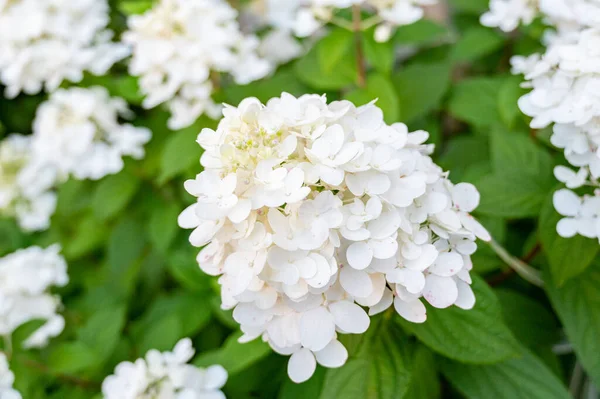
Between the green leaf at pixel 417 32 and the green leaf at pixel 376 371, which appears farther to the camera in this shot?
the green leaf at pixel 417 32

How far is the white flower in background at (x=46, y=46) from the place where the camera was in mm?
1511

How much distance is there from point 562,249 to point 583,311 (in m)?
0.14

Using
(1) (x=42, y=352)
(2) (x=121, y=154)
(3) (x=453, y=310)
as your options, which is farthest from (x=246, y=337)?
(2) (x=121, y=154)

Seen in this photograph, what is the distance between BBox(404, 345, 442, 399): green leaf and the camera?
2.98ft

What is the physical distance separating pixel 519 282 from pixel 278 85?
79cm

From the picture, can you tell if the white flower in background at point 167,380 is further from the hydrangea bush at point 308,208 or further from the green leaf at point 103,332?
the green leaf at point 103,332

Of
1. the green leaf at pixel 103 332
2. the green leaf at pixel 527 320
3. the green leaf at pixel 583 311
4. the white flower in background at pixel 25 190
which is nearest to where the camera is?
the green leaf at pixel 583 311

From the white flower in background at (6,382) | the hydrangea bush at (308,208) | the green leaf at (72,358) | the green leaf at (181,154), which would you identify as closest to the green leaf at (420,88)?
the hydrangea bush at (308,208)

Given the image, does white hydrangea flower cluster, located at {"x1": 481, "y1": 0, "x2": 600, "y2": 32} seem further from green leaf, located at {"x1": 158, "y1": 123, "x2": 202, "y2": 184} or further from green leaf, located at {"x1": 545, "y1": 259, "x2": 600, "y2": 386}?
green leaf, located at {"x1": 158, "y1": 123, "x2": 202, "y2": 184}

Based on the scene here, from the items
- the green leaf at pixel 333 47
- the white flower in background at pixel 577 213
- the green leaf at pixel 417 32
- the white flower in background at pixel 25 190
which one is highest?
the white flower in background at pixel 577 213

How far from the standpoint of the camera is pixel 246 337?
76 centimetres

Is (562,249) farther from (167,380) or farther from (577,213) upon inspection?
(167,380)

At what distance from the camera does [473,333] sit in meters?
0.80

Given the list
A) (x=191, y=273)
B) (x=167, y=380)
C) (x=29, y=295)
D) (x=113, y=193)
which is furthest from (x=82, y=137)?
(x=167, y=380)
